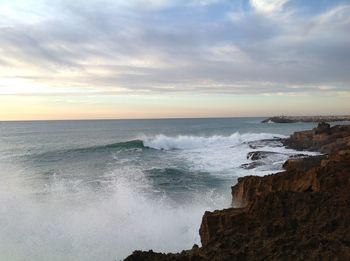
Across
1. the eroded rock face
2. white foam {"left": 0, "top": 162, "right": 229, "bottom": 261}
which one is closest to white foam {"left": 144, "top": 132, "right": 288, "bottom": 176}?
the eroded rock face

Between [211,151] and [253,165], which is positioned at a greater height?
[253,165]

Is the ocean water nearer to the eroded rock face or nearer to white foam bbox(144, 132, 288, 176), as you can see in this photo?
white foam bbox(144, 132, 288, 176)

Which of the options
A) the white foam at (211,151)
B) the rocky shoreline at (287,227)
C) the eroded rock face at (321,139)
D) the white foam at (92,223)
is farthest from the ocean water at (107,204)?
the eroded rock face at (321,139)

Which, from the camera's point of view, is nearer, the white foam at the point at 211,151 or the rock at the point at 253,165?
the rock at the point at 253,165

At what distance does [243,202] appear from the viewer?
490 inches

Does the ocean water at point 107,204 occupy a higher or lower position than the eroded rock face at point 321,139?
lower

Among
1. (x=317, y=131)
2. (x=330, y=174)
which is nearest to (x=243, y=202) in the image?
(x=330, y=174)

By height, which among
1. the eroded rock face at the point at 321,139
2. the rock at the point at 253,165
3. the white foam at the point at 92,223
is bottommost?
the white foam at the point at 92,223

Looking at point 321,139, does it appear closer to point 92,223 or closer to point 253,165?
point 253,165

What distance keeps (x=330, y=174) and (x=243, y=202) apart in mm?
4124

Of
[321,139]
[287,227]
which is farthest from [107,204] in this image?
[321,139]

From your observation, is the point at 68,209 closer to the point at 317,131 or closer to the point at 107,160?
the point at 107,160

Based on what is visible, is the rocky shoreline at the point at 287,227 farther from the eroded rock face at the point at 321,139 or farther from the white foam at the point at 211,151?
the eroded rock face at the point at 321,139

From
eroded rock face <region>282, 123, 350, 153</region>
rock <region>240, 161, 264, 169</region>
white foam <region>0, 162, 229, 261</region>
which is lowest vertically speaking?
white foam <region>0, 162, 229, 261</region>
